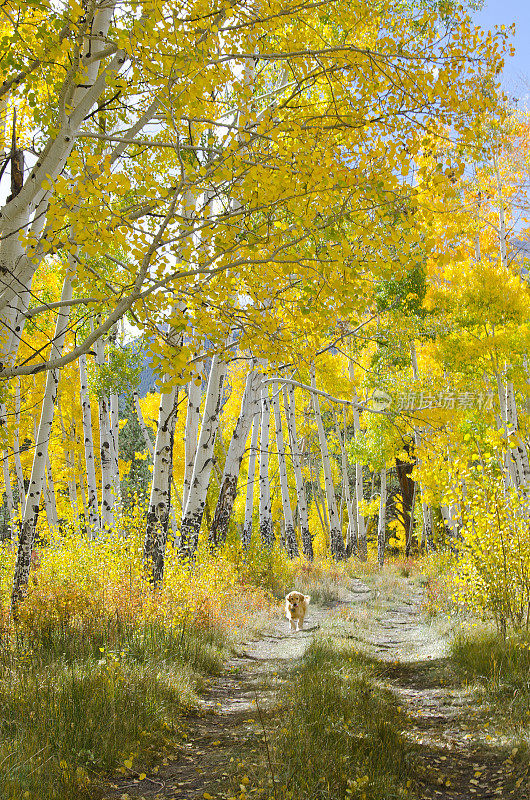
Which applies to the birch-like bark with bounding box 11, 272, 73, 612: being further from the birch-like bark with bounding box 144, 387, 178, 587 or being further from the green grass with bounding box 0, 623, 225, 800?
the green grass with bounding box 0, 623, 225, 800

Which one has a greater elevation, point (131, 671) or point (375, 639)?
point (131, 671)

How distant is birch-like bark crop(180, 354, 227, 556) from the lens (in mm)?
8242

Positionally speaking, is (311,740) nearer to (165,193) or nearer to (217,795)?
(217,795)

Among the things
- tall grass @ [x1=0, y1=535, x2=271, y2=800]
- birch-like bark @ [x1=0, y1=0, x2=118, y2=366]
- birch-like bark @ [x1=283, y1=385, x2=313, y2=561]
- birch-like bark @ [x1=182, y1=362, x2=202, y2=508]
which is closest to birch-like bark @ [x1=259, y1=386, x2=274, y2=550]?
birch-like bark @ [x1=283, y1=385, x2=313, y2=561]

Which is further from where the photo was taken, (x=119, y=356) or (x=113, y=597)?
(x=119, y=356)

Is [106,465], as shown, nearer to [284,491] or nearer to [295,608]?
[295,608]

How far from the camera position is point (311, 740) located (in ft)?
11.5

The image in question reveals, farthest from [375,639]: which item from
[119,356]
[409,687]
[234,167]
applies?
[234,167]

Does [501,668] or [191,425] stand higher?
[191,425]

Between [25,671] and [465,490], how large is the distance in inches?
202

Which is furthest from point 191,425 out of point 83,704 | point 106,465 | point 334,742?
point 334,742

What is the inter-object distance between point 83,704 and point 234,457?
6.13m

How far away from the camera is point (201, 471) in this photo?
837 centimetres

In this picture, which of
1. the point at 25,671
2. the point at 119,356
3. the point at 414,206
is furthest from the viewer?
the point at 119,356
